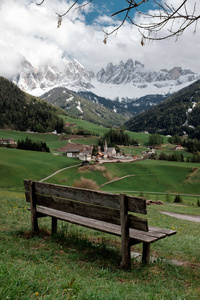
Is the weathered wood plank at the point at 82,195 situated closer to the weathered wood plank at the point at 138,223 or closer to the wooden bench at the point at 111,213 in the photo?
the wooden bench at the point at 111,213

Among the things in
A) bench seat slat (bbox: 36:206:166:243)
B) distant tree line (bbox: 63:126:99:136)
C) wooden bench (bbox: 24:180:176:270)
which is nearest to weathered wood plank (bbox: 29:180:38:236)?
wooden bench (bbox: 24:180:176:270)

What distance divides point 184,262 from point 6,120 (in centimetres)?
20351

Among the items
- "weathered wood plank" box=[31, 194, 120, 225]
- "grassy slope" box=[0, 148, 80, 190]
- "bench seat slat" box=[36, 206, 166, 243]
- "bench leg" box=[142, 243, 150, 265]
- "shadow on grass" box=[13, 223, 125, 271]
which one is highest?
A: "weathered wood plank" box=[31, 194, 120, 225]

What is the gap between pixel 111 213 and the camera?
5836 millimetres

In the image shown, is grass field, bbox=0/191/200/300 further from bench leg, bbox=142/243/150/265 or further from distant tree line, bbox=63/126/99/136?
distant tree line, bbox=63/126/99/136

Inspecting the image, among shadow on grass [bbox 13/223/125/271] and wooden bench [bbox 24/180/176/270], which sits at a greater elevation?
wooden bench [bbox 24/180/176/270]

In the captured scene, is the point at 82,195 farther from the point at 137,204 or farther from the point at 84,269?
the point at 84,269

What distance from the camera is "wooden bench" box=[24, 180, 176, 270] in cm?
544

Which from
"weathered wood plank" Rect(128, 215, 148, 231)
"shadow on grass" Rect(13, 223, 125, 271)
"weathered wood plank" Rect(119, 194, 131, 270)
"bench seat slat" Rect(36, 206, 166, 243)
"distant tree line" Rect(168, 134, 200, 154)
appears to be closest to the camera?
"weathered wood plank" Rect(128, 215, 148, 231)

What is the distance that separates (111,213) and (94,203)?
1.77ft

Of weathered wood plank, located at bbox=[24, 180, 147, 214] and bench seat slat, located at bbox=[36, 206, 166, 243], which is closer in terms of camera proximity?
weathered wood plank, located at bbox=[24, 180, 147, 214]

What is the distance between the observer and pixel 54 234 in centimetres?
777

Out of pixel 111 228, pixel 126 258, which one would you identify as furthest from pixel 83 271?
pixel 111 228

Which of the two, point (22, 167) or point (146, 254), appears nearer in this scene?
point (146, 254)
